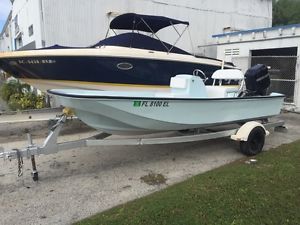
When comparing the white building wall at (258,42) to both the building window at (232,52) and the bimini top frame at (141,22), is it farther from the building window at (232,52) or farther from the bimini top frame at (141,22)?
the bimini top frame at (141,22)

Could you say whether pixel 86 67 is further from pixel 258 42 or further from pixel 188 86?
pixel 258 42

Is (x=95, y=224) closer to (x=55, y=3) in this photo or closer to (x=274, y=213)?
(x=274, y=213)

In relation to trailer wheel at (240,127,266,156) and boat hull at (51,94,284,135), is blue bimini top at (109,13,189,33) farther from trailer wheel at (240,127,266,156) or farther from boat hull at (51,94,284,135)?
trailer wheel at (240,127,266,156)

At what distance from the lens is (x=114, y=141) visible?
482 cm

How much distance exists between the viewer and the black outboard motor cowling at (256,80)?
6289 mm

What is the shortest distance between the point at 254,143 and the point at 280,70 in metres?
6.90

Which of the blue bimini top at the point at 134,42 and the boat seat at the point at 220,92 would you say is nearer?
the boat seat at the point at 220,92

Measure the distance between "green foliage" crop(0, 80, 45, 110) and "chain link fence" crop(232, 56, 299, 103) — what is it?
709cm

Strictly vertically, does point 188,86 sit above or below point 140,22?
below

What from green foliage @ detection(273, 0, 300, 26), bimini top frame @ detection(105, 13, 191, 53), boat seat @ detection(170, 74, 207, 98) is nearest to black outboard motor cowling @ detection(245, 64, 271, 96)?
boat seat @ detection(170, 74, 207, 98)

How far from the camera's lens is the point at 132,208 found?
3.66 m

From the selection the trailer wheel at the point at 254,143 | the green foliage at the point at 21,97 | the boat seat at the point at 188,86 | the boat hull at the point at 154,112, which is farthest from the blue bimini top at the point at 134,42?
the trailer wheel at the point at 254,143

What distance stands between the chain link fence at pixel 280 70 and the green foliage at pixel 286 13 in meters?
27.0

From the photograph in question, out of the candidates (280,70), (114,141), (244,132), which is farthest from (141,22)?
(280,70)
